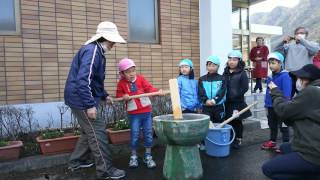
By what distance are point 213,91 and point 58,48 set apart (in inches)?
115

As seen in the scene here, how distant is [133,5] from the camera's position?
711 cm

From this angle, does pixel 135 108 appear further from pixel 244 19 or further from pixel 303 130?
pixel 244 19

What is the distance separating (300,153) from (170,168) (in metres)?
1.52

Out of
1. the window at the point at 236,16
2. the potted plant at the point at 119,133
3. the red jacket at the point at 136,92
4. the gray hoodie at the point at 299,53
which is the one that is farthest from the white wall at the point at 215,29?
the window at the point at 236,16

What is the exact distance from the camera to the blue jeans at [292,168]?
3.30m

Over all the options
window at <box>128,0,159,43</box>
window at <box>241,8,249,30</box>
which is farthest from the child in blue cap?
window at <box>241,8,249,30</box>

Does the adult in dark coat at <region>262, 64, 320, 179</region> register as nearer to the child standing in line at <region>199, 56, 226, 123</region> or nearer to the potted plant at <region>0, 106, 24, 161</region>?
the child standing in line at <region>199, 56, 226, 123</region>

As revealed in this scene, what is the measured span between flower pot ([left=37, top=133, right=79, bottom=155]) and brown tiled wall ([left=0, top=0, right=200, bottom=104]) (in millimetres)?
1221

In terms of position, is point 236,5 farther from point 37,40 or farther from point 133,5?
point 37,40

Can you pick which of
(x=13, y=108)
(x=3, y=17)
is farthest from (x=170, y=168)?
(x=3, y=17)

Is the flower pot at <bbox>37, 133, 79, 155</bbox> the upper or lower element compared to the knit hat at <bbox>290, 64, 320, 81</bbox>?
lower

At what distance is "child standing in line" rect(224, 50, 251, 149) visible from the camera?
217 inches

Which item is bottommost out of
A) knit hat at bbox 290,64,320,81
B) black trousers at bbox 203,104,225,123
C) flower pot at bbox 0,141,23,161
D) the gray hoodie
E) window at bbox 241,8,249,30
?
flower pot at bbox 0,141,23,161

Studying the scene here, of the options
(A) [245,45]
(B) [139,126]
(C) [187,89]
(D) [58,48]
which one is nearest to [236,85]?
(C) [187,89]
